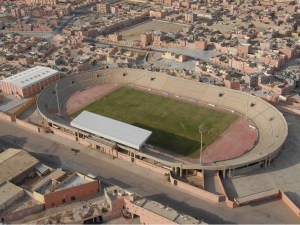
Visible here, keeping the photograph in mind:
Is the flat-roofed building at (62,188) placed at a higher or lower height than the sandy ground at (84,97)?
higher

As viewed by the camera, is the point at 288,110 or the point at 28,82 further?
the point at 28,82

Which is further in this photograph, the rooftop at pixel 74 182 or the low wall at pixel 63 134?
the low wall at pixel 63 134

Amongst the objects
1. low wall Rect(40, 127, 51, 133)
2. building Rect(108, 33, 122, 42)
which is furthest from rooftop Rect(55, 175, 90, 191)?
building Rect(108, 33, 122, 42)

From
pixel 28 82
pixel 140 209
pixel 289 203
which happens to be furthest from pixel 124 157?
pixel 28 82

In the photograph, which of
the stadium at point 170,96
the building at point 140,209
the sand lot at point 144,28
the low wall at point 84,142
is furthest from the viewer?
the sand lot at point 144,28

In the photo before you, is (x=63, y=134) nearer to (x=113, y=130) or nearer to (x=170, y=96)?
(x=113, y=130)

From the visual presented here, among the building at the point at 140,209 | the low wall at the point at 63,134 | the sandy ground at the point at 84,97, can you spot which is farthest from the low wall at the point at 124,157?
the sandy ground at the point at 84,97

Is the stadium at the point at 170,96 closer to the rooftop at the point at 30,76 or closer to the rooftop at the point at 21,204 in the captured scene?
the rooftop at the point at 30,76

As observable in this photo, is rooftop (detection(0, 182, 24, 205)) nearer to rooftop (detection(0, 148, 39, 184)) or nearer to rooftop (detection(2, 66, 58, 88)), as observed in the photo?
rooftop (detection(0, 148, 39, 184))
